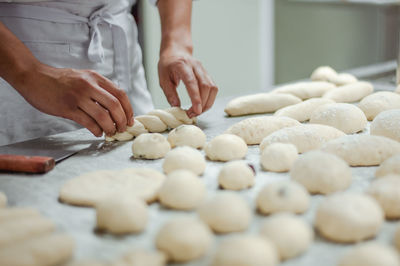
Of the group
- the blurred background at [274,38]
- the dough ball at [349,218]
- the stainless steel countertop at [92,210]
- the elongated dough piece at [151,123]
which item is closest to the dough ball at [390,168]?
the stainless steel countertop at [92,210]

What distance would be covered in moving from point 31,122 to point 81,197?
2.76 ft

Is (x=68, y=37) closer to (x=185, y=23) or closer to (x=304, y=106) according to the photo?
(x=185, y=23)

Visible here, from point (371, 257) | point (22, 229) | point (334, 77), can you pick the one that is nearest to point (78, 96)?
point (22, 229)

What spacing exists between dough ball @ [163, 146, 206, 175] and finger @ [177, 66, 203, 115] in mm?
413

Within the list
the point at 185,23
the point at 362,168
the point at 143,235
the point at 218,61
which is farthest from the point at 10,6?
the point at 218,61

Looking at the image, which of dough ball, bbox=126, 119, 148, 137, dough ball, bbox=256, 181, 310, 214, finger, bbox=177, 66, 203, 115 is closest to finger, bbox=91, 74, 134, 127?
dough ball, bbox=126, 119, 148, 137

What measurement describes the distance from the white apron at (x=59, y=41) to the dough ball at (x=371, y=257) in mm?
1322

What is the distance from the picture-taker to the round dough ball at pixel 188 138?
1.28 m

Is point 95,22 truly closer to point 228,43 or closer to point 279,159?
point 279,159

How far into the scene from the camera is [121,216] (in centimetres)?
75

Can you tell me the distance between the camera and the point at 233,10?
353 cm

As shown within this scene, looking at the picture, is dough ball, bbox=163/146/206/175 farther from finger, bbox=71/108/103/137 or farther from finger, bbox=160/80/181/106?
finger, bbox=160/80/181/106

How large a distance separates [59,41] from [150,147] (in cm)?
71

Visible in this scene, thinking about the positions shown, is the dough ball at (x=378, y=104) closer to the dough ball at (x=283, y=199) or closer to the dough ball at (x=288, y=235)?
the dough ball at (x=283, y=199)
